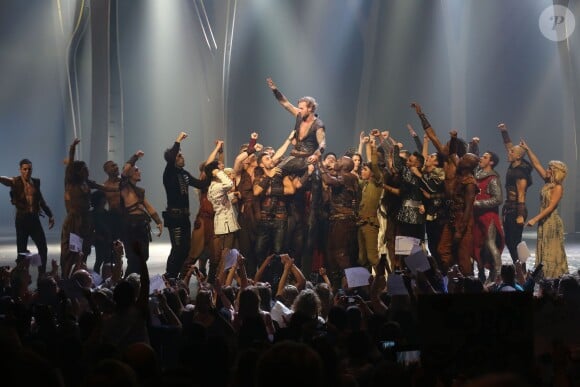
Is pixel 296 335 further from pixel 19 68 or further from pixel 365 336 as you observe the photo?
pixel 19 68

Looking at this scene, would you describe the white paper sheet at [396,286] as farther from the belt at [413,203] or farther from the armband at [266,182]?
the armband at [266,182]

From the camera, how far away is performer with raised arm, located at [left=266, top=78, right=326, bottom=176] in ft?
37.2

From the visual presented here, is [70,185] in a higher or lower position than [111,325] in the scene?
higher

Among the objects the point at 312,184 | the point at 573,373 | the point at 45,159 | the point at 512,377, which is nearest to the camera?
the point at 512,377

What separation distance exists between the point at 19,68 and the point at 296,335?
578 inches

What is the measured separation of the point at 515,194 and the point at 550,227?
0.55m

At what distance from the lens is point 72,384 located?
3920mm

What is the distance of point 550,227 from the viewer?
37.4 feet

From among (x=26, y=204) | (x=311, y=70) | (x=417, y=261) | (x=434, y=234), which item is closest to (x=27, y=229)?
(x=26, y=204)

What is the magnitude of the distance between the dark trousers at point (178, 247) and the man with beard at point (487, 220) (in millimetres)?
3343

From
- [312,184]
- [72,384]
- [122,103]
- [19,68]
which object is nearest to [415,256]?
[72,384]

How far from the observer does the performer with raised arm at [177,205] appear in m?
11.1

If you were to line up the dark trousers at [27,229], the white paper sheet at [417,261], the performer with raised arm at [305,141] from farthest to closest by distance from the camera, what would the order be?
the dark trousers at [27,229], the performer with raised arm at [305,141], the white paper sheet at [417,261]

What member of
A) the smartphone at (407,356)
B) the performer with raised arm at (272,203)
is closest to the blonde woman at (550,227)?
the performer with raised arm at (272,203)
